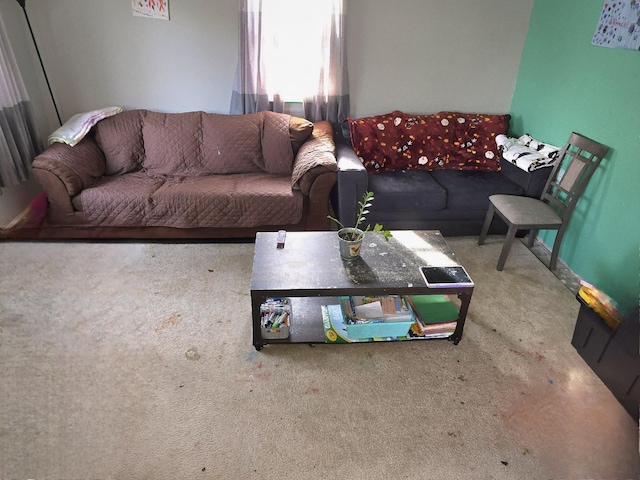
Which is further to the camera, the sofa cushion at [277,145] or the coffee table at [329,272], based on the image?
the sofa cushion at [277,145]

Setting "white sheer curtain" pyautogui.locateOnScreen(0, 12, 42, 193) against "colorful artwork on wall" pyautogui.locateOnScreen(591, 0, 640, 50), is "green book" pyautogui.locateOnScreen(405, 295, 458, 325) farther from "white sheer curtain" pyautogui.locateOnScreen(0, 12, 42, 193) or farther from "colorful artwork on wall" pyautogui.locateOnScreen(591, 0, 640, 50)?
"white sheer curtain" pyautogui.locateOnScreen(0, 12, 42, 193)

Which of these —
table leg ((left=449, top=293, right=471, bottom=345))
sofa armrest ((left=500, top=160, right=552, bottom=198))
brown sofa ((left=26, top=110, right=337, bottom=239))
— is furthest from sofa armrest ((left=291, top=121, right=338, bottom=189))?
sofa armrest ((left=500, top=160, right=552, bottom=198))

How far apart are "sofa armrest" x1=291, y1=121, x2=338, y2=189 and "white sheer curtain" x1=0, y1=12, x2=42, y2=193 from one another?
185 cm

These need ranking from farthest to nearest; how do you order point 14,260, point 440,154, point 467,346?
point 440,154, point 14,260, point 467,346

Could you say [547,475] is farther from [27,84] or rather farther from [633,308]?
[27,84]

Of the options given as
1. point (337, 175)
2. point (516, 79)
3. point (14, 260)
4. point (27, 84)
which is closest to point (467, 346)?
point (337, 175)

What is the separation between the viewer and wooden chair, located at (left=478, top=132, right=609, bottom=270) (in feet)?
8.15

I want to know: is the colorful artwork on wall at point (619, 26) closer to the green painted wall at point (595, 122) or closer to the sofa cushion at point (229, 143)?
the green painted wall at point (595, 122)

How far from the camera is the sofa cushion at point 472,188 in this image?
291 cm

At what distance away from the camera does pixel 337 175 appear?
8.97ft

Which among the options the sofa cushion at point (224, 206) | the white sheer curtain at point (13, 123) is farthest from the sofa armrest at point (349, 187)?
the white sheer curtain at point (13, 123)

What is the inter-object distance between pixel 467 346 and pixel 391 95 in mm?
2149

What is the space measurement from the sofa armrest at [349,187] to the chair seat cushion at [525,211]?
874mm

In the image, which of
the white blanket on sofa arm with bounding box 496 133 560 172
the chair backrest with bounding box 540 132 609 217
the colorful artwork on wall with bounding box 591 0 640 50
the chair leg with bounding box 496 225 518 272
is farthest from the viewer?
the white blanket on sofa arm with bounding box 496 133 560 172
